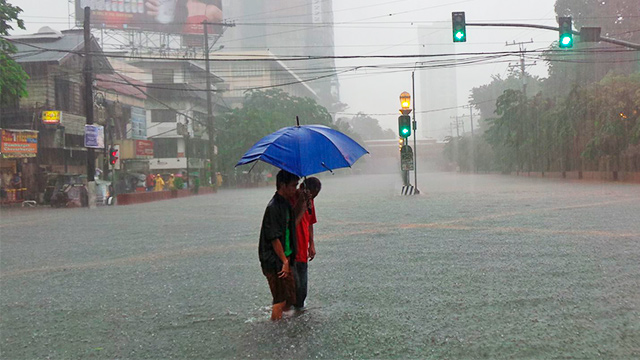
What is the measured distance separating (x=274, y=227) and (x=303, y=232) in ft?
1.74

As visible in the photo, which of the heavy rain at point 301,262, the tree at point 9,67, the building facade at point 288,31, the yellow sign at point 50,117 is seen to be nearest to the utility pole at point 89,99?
the heavy rain at point 301,262

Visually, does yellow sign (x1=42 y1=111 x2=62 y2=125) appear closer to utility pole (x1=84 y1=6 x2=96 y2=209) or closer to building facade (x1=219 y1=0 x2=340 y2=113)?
utility pole (x1=84 y1=6 x2=96 y2=209)

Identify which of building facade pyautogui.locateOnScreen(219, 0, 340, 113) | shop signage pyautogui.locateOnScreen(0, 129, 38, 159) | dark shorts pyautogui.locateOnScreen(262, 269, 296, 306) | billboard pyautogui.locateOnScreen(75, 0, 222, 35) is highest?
building facade pyautogui.locateOnScreen(219, 0, 340, 113)

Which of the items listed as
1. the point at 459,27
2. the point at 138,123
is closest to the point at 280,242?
the point at 459,27

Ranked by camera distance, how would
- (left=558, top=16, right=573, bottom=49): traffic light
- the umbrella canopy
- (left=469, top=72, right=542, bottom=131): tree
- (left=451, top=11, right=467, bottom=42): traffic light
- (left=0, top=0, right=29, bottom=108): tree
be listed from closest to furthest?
the umbrella canopy → (left=558, top=16, right=573, bottom=49): traffic light → (left=451, top=11, right=467, bottom=42): traffic light → (left=0, top=0, right=29, bottom=108): tree → (left=469, top=72, right=542, bottom=131): tree

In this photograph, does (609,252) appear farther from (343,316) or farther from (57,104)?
(57,104)

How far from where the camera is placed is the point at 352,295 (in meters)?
Answer: 6.82

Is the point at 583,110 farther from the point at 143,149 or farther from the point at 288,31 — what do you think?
the point at 288,31

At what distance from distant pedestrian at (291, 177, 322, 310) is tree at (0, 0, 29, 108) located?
22.3m

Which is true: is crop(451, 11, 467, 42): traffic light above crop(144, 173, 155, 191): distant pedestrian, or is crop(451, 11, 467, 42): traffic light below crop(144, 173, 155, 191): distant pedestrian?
above

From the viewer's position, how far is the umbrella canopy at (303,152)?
514 cm

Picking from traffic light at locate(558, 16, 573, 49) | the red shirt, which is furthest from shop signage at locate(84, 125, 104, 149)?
the red shirt

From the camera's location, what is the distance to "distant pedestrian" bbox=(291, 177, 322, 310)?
18.2 ft

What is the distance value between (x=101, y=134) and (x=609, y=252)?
2257cm
